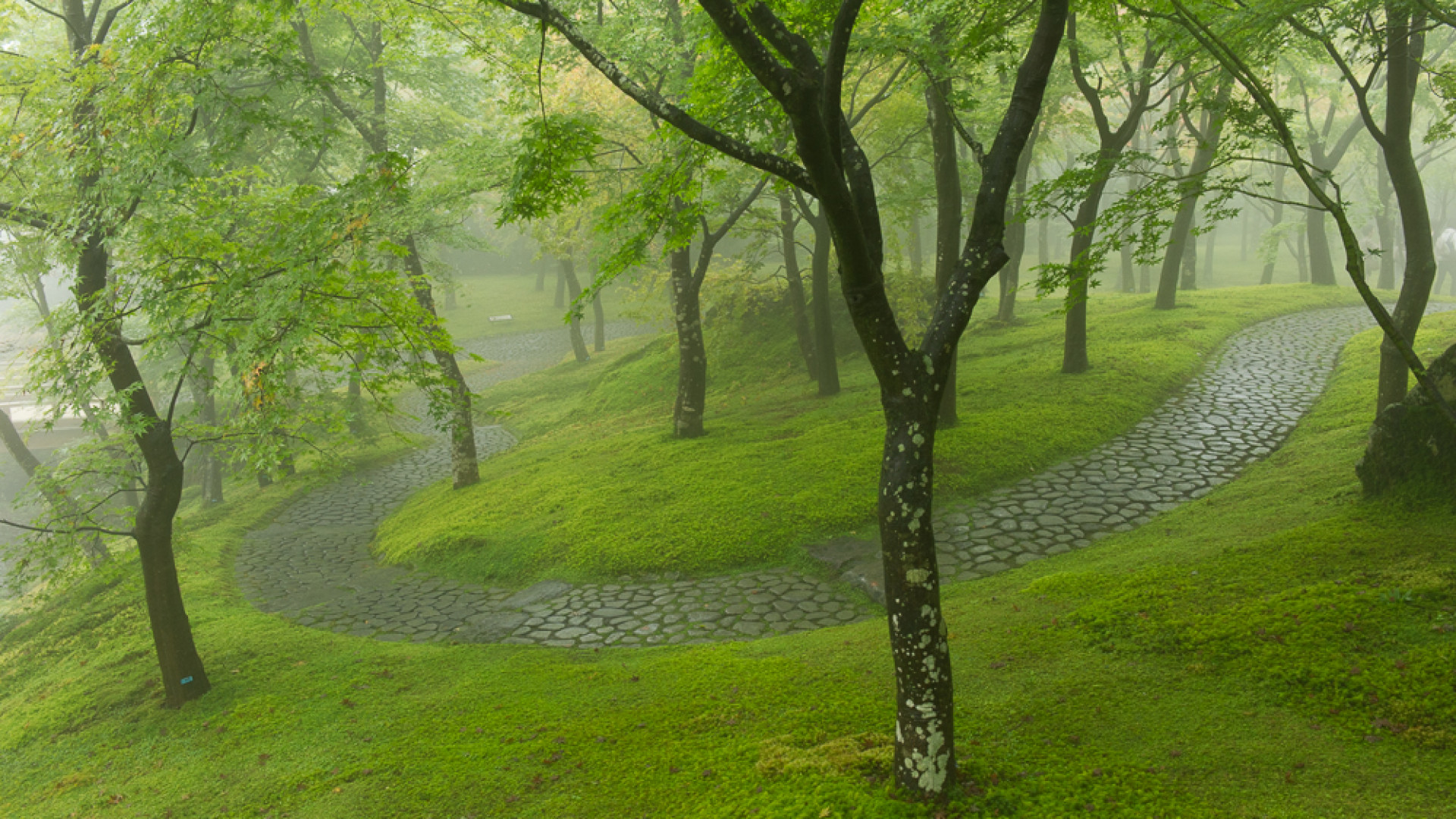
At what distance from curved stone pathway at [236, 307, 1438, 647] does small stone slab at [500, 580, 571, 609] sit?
25 millimetres

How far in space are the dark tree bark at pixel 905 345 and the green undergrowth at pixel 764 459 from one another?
2941 mm

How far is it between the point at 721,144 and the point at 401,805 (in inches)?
189

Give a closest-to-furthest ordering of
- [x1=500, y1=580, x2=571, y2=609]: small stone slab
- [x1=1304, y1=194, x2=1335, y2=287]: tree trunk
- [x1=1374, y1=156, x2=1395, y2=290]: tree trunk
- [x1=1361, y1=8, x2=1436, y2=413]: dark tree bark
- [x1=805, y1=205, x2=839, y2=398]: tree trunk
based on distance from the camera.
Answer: [x1=1361, y1=8, x2=1436, y2=413]: dark tree bark, [x1=500, y1=580, x2=571, y2=609]: small stone slab, [x1=805, y1=205, x2=839, y2=398]: tree trunk, [x1=1304, y1=194, x2=1335, y2=287]: tree trunk, [x1=1374, y1=156, x2=1395, y2=290]: tree trunk

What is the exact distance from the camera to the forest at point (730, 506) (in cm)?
419

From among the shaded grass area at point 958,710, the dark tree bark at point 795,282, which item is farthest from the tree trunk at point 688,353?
the shaded grass area at point 958,710

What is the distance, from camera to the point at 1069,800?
12.9ft

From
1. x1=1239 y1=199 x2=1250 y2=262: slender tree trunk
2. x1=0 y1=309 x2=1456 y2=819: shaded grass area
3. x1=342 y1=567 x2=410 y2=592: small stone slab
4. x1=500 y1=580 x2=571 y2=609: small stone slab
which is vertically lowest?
x1=342 y1=567 x2=410 y2=592: small stone slab

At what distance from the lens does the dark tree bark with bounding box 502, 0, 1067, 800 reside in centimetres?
379

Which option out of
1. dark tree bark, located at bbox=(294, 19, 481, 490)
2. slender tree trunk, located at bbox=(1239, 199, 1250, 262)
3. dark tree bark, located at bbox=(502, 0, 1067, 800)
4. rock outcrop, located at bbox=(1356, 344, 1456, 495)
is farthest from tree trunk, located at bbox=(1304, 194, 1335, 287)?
dark tree bark, located at bbox=(502, 0, 1067, 800)

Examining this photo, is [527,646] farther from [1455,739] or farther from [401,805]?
[1455,739]

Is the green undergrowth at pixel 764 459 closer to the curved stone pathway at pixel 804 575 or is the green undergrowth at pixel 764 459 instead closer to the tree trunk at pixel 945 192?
the curved stone pathway at pixel 804 575

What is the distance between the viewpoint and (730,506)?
37.6ft

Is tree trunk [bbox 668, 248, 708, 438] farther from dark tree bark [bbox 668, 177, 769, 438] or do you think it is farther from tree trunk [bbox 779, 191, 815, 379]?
tree trunk [bbox 779, 191, 815, 379]

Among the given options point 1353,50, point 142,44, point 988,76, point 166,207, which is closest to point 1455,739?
point 1353,50
